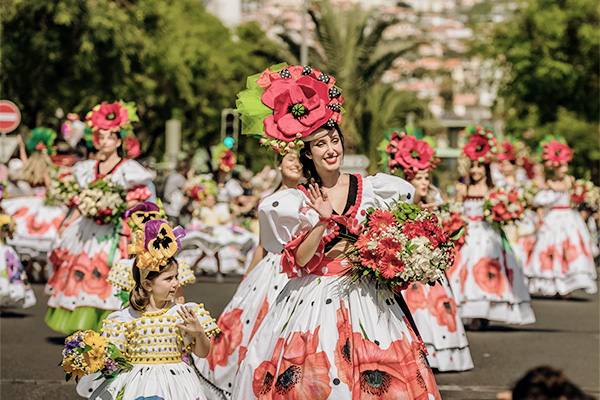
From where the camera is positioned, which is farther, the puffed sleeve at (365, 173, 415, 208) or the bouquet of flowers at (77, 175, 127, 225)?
the bouquet of flowers at (77, 175, 127, 225)

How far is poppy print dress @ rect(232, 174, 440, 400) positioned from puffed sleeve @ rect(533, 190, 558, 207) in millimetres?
11944

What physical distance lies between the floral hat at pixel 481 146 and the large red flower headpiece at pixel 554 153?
390 centimetres

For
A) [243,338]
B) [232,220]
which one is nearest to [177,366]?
[243,338]

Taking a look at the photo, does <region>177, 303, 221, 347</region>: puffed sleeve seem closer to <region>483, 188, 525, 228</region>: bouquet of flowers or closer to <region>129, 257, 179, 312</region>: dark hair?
<region>129, 257, 179, 312</region>: dark hair

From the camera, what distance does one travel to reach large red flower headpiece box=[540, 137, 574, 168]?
57.1 feet

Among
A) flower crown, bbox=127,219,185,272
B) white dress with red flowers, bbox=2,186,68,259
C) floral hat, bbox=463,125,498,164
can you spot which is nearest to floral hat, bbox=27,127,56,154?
white dress with red flowers, bbox=2,186,68,259

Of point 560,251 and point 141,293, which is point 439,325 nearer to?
point 141,293

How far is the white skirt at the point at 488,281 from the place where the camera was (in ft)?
45.3

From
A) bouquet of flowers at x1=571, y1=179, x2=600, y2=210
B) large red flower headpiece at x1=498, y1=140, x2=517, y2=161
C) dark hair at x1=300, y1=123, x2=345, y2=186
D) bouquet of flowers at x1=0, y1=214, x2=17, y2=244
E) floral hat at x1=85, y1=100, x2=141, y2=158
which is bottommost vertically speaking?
bouquet of flowers at x1=571, y1=179, x2=600, y2=210

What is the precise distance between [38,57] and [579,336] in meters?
19.7

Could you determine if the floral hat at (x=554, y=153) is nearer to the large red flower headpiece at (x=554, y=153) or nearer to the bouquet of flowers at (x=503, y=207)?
the large red flower headpiece at (x=554, y=153)

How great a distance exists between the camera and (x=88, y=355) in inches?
251

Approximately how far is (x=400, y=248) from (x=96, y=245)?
237 inches

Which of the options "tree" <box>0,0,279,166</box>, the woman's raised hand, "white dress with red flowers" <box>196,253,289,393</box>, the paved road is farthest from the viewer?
"tree" <box>0,0,279,166</box>
